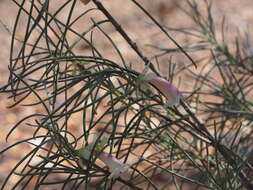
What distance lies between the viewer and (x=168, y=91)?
0.48 m

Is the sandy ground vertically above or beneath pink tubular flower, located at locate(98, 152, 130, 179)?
above

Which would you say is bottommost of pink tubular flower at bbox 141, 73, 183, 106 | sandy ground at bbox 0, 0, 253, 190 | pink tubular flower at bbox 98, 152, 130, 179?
pink tubular flower at bbox 98, 152, 130, 179

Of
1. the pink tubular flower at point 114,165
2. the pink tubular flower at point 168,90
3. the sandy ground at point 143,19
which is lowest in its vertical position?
the pink tubular flower at point 114,165

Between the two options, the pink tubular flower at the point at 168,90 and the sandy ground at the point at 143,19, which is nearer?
the pink tubular flower at the point at 168,90

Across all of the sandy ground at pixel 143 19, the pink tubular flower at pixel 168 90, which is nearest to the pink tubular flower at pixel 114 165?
the pink tubular flower at pixel 168 90

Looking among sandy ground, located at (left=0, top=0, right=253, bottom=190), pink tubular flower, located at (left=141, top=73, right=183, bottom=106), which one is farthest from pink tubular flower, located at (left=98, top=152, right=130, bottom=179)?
sandy ground, located at (left=0, top=0, right=253, bottom=190)

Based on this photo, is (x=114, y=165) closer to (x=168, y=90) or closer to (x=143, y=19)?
(x=168, y=90)

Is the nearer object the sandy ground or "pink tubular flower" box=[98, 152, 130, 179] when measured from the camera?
"pink tubular flower" box=[98, 152, 130, 179]

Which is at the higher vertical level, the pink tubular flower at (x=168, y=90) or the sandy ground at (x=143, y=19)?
the sandy ground at (x=143, y=19)

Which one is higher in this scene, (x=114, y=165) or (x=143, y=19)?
(x=143, y=19)

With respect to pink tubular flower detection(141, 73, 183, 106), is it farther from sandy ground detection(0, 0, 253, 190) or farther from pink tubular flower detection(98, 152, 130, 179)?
sandy ground detection(0, 0, 253, 190)

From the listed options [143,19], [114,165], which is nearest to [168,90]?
[114,165]

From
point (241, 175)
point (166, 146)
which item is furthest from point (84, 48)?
point (241, 175)

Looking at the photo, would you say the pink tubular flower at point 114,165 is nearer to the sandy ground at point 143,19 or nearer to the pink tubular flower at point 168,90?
the pink tubular flower at point 168,90
